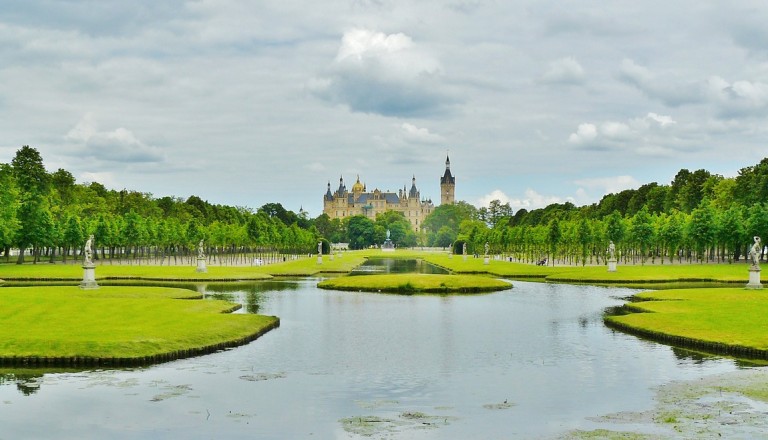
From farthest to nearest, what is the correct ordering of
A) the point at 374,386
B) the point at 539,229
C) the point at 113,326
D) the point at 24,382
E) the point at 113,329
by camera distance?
1. the point at 539,229
2. the point at 113,326
3. the point at 113,329
4. the point at 24,382
5. the point at 374,386

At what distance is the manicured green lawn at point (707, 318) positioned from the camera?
40.3m

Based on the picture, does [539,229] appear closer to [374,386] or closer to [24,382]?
[374,386]

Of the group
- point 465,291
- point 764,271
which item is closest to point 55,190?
point 465,291

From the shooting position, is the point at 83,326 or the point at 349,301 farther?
the point at 349,301

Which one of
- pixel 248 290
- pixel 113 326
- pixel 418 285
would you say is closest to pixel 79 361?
pixel 113 326

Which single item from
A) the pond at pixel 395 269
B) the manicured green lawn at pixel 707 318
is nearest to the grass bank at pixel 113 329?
the manicured green lawn at pixel 707 318

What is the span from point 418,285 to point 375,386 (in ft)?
151

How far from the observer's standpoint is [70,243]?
134125 mm

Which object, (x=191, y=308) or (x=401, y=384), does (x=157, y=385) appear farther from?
(x=191, y=308)

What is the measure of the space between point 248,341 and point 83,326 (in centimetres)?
878

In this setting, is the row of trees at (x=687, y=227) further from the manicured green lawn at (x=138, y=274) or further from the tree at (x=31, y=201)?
the tree at (x=31, y=201)

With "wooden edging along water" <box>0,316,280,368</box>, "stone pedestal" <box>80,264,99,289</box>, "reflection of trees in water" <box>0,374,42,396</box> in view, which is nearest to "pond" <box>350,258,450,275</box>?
"stone pedestal" <box>80,264,99,289</box>

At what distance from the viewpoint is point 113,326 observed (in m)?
42.0

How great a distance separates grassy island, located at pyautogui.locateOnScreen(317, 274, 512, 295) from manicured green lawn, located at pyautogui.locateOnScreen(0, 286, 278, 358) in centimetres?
2199
